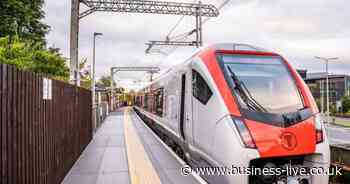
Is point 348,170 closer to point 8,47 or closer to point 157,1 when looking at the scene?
point 157,1

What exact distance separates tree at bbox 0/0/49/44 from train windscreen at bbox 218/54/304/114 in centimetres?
2083

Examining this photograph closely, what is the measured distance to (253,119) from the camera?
4621 mm

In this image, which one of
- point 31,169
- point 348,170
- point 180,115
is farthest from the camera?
point 348,170

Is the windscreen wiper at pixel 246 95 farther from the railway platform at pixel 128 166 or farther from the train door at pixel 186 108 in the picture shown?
the railway platform at pixel 128 166

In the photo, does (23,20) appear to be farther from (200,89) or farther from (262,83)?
(262,83)

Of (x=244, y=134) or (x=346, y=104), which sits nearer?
(x=244, y=134)

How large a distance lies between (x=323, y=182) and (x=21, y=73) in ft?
14.4

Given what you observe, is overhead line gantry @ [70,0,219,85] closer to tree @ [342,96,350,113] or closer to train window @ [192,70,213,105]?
train window @ [192,70,213,105]

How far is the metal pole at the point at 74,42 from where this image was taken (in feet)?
33.6

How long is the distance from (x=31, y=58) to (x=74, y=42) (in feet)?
26.1

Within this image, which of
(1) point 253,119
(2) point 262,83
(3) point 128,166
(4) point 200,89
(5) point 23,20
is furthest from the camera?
(5) point 23,20

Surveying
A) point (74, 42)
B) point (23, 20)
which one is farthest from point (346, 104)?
point (74, 42)

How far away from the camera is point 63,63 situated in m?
21.7

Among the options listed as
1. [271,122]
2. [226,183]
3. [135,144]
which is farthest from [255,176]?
[135,144]
